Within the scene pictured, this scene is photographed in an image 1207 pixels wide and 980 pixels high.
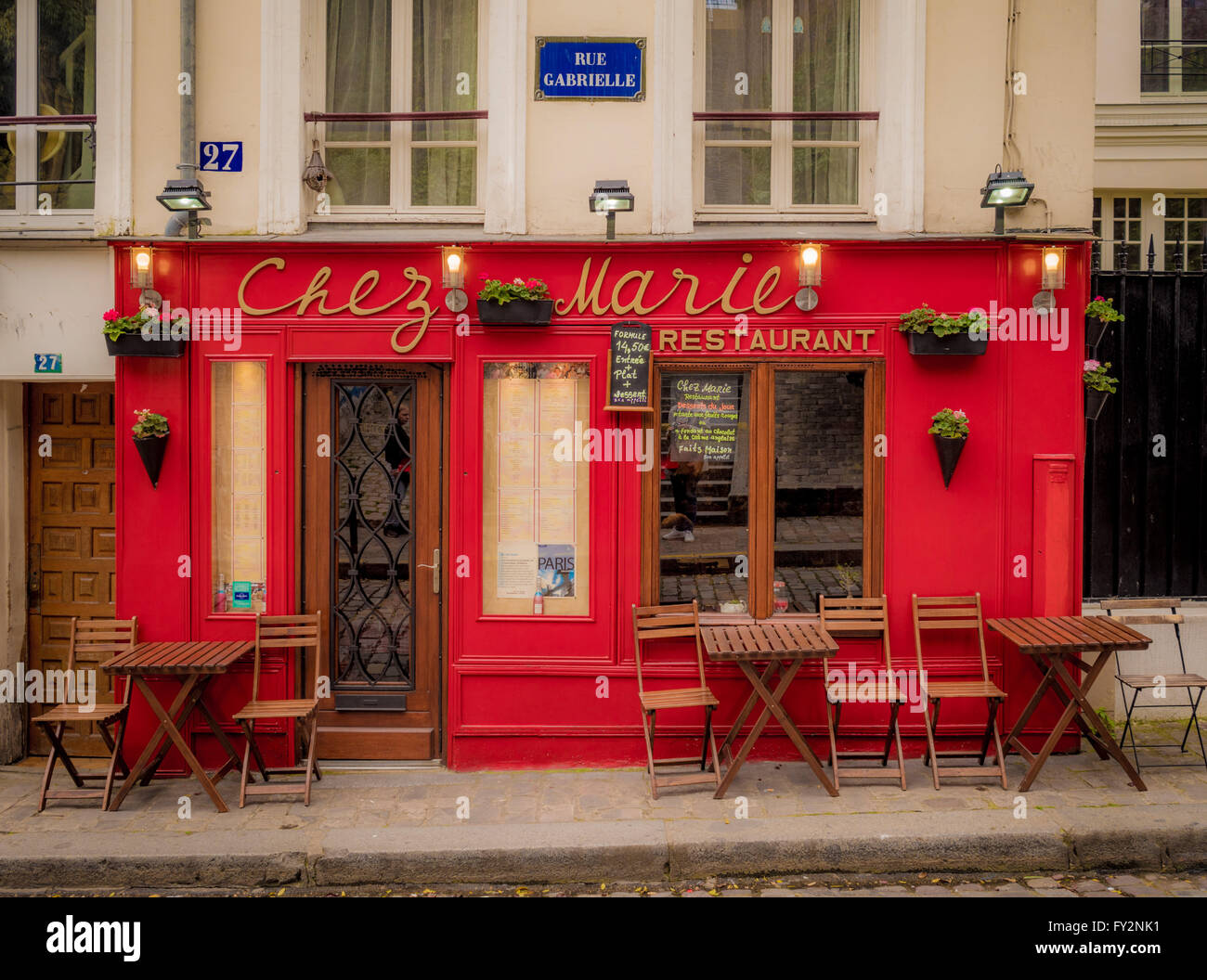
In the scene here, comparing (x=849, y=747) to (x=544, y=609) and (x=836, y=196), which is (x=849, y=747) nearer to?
(x=544, y=609)

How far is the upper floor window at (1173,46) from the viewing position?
406 inches

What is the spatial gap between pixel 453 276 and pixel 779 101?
2999mm

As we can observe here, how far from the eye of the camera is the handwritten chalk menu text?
23.7 feet

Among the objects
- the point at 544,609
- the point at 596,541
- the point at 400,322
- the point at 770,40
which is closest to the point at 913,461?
the point at 596,541

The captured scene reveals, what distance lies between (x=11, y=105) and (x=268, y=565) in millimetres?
4387

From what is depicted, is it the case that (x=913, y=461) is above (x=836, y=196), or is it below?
below

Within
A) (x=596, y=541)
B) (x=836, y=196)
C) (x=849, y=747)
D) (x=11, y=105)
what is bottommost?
(x=849, y=747)

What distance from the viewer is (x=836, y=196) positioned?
295 inches

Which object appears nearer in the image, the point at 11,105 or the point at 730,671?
the point at 730,671

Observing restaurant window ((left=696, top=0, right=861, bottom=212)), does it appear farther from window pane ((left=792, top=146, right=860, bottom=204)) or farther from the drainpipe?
the drainpipe

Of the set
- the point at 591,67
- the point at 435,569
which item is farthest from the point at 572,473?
the point at 591,67

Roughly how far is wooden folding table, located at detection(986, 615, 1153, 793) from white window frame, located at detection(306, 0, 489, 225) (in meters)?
5.18

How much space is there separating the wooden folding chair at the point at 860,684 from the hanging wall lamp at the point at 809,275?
7.38 feet

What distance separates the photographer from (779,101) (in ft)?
24.5
